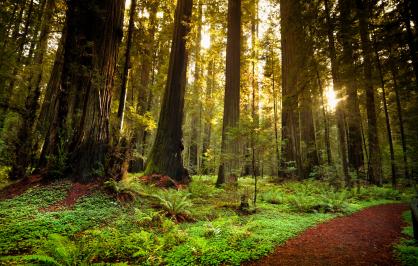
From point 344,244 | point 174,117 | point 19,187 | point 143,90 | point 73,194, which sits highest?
point 143,90

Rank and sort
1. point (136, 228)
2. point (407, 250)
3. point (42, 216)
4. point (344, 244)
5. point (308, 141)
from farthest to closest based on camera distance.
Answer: point (308, 141) → point (344, 244) → point (136, 228) → point (42, 216) → point (407, 250)

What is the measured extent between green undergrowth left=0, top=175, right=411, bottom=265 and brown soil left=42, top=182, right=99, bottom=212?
0.29 feet

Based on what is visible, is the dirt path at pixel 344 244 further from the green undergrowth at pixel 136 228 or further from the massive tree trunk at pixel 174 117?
the massive tree trunk at pixel 174 117

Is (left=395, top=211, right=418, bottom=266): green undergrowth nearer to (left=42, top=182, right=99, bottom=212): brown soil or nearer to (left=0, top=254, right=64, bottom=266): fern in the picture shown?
(left=0, top=254, right=64, bottom=266): fern

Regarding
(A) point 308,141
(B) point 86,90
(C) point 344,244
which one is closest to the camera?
(C) point 344,244

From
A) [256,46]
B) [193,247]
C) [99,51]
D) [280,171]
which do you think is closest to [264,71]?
[256,46]

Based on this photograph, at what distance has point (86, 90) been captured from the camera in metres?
7.04

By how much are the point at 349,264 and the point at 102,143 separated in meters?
6.24

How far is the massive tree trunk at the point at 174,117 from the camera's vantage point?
9750mm

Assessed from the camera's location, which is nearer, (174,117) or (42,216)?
(42,216)

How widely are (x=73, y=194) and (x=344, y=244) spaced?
6052mm

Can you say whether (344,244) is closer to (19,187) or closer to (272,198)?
(272,198)

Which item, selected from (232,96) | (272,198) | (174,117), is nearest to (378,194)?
(272,198)

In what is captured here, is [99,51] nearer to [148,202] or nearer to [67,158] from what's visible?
[67,158]
